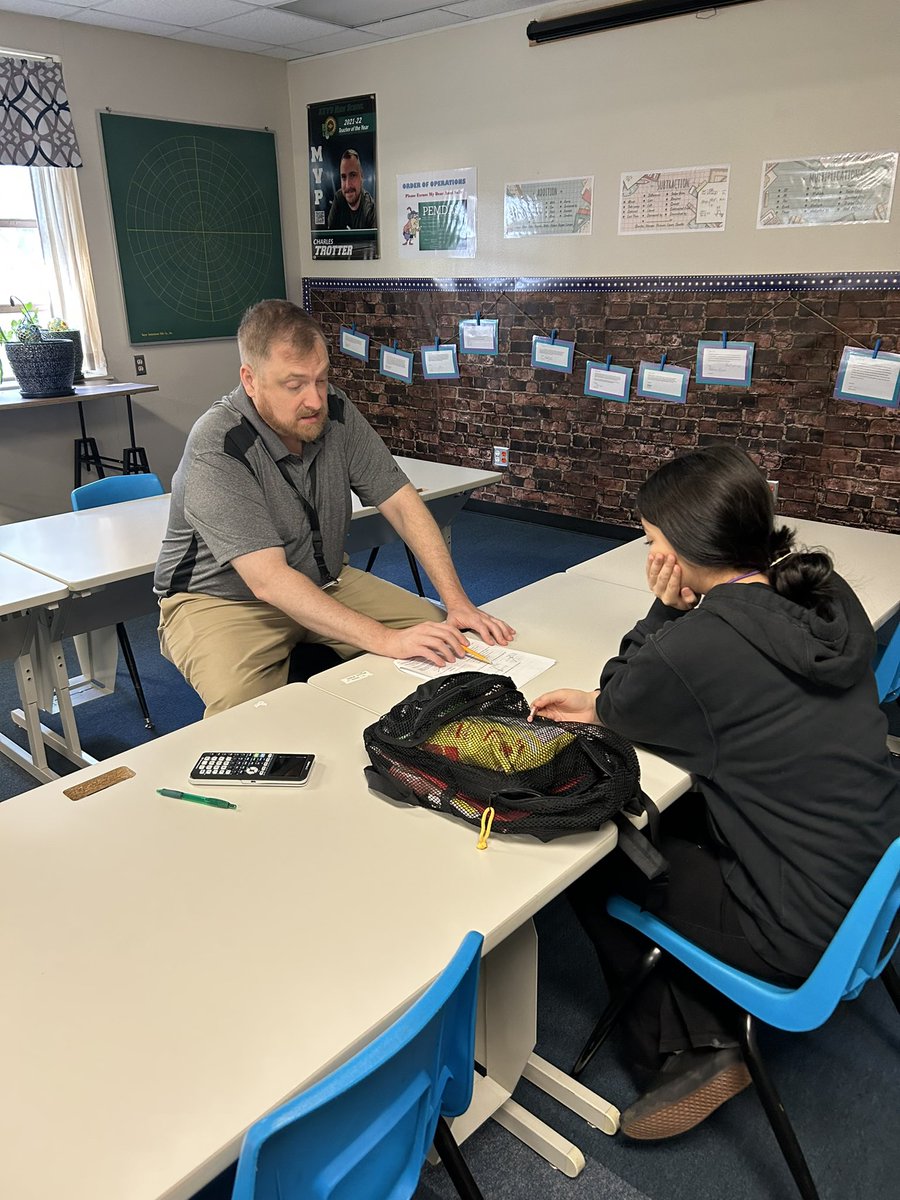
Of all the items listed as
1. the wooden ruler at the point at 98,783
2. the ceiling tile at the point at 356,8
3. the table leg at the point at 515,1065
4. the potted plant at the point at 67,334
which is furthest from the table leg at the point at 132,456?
the table leg at the point at 515,1065

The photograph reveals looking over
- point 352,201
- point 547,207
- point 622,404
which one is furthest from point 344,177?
point 622,404

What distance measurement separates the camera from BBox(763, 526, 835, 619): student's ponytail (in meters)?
1.36

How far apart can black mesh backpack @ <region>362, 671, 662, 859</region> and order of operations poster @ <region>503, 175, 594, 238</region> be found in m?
3.96

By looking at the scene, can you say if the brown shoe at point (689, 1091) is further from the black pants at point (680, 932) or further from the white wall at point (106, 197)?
the white wall at point (106, 197)

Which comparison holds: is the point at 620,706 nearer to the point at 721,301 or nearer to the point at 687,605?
the point at 687,605

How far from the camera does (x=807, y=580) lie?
1378mm

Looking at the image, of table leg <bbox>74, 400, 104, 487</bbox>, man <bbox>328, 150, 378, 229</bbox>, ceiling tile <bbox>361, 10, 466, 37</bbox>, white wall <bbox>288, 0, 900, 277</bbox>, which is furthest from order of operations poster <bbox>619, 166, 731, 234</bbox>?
table leg <bbox>74, 400, 104, 487</bbox>

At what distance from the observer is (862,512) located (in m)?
4.13

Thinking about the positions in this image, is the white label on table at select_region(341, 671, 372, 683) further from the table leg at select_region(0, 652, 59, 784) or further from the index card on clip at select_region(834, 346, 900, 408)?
the index card on clip at select_region(834, 346, 900, 408)

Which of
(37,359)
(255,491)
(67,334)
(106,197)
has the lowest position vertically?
(255,491)

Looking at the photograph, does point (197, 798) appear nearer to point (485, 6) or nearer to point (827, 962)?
point (827, 962)

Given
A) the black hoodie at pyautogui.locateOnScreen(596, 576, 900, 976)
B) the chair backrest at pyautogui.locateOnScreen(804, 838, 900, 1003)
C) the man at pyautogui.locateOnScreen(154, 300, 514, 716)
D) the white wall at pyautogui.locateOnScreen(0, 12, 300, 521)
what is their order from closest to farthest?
the chair backrest at pyautogui.locateOnScreen(804, 838, 900, 1003) < the black hoodie at pyautogui.locateOnScreen(596, 576, 900, 976) < the man at pyautogui.locateOnScreen(154, 300, 514, 716) < the white wall at pyautogui.locateOnScreen(0, 12, 300, 521)

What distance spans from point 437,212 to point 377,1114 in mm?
5233

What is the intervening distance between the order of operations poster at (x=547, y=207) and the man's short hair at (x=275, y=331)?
10.1 ft
